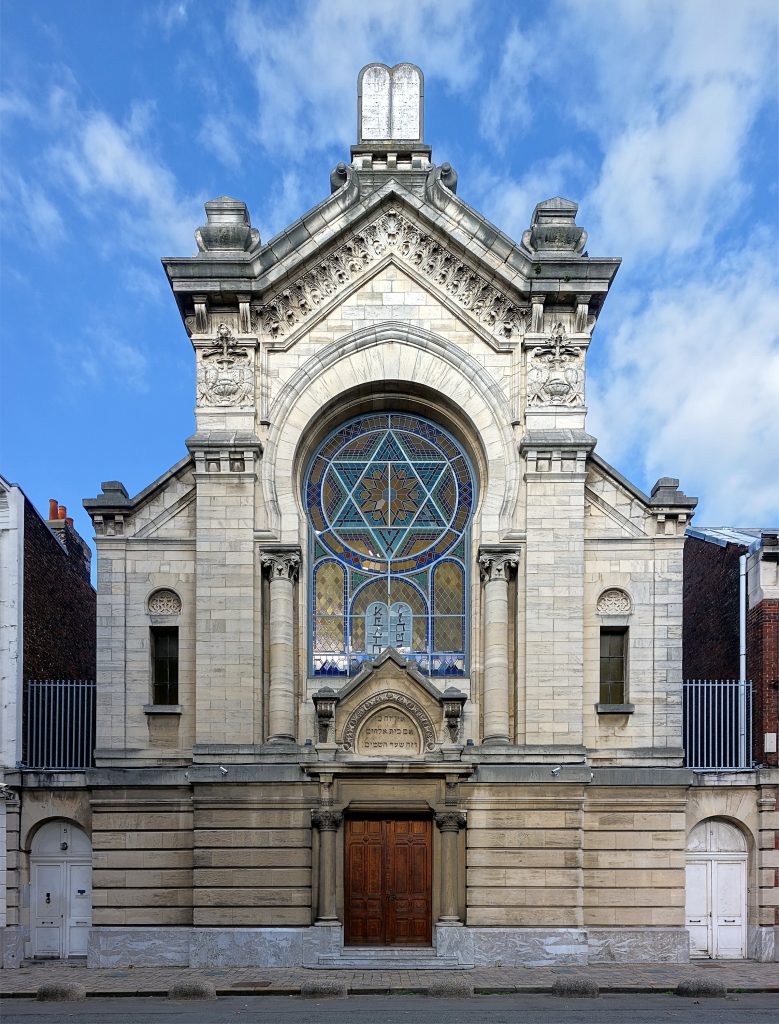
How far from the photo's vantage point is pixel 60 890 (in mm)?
20844

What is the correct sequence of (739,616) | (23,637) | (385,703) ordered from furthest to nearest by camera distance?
(739,616), (23,637), (385,703)

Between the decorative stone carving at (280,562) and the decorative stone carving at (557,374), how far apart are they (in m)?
5.60

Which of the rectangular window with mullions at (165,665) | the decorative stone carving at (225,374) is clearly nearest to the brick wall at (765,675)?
the decorative stone carving at (225,374)

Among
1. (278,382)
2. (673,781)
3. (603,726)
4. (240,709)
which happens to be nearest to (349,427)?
(278,382)

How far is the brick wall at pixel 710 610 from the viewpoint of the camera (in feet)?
76.5

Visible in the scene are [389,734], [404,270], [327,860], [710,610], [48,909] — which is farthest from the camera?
[710,610]

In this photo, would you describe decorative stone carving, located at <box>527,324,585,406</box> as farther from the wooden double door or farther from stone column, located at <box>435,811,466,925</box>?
the wooden double door

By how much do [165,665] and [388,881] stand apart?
19.6ft

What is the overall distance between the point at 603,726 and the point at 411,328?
870cm

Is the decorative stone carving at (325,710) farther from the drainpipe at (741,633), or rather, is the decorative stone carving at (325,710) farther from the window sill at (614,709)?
the drainpipe at (741,633)

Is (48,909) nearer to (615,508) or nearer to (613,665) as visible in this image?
(613,665)

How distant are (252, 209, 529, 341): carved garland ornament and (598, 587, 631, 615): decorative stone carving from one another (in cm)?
546

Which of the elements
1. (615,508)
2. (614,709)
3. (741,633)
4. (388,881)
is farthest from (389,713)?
(741,633)

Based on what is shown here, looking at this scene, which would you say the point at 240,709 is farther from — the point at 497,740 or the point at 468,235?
the point at 468,235
